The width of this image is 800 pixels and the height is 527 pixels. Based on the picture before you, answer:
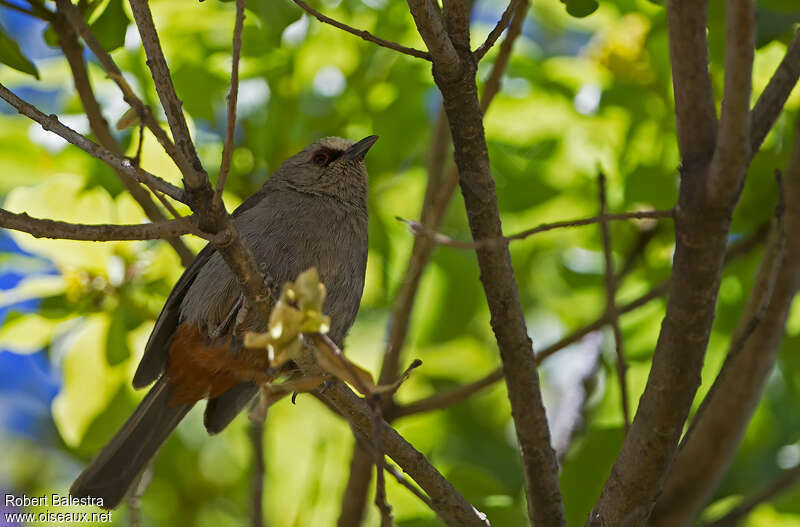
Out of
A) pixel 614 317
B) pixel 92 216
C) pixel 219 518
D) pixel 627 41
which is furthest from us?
pixel 219 518

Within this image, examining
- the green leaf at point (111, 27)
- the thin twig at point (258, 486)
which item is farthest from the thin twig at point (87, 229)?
the thin twig at point (258, 486)

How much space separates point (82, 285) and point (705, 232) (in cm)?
283

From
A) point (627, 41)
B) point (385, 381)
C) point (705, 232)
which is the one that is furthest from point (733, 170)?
point (627, 41)

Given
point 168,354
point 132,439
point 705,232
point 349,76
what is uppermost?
point 349,76

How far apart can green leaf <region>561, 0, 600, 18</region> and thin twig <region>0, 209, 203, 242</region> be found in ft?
5.27

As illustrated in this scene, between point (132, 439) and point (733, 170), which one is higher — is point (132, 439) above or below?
above

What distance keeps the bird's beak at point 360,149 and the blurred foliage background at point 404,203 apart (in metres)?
0.08

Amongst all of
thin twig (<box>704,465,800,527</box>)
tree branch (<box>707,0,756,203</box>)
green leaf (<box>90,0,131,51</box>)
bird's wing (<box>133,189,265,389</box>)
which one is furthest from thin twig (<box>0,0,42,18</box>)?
thin twig (<box>704,465,800,527</box>)

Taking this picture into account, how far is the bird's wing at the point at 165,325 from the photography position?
4.17 m

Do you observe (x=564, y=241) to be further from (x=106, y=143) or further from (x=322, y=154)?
(x=106, y=143)

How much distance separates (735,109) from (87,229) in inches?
63.2

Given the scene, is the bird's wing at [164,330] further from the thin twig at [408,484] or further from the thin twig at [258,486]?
the thin twig at [408,484]

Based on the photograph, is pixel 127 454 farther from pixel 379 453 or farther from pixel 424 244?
pixel 379 453

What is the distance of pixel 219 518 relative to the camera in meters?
5.64
